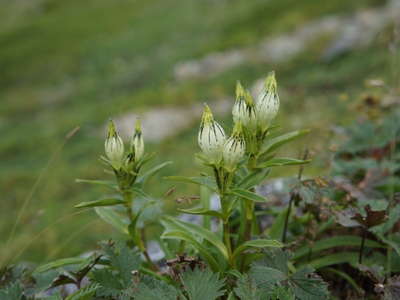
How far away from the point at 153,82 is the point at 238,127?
722 inches

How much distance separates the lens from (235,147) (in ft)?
7.74

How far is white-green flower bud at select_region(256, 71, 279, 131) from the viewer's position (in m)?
2.50

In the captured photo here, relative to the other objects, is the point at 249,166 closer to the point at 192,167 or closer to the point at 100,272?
the point at 100,272

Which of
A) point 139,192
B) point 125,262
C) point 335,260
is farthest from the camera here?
point 335,260

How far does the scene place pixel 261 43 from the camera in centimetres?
1978

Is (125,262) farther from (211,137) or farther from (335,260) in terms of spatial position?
(335,260)

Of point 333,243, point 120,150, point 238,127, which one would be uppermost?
point 238,127

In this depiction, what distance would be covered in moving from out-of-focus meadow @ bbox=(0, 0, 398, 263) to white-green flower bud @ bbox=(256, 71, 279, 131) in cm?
87

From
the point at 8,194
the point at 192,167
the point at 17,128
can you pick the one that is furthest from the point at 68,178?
the point at 17,128

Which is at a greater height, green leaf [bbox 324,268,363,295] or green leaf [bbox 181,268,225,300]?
green leaf [bbox 181,268,225,300]

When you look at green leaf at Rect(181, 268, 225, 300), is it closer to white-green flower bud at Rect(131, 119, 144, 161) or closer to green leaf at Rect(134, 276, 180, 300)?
green leaf at Rect(134, 276, 180, 300)

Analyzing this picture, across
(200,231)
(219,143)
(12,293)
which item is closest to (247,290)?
(200,231)

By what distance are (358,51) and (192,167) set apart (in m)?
8.08

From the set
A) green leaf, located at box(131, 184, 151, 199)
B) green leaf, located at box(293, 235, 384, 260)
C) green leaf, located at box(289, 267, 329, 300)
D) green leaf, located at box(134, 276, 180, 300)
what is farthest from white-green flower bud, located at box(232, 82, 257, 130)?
green leaf, located at box(293, 235, 384, 260)
